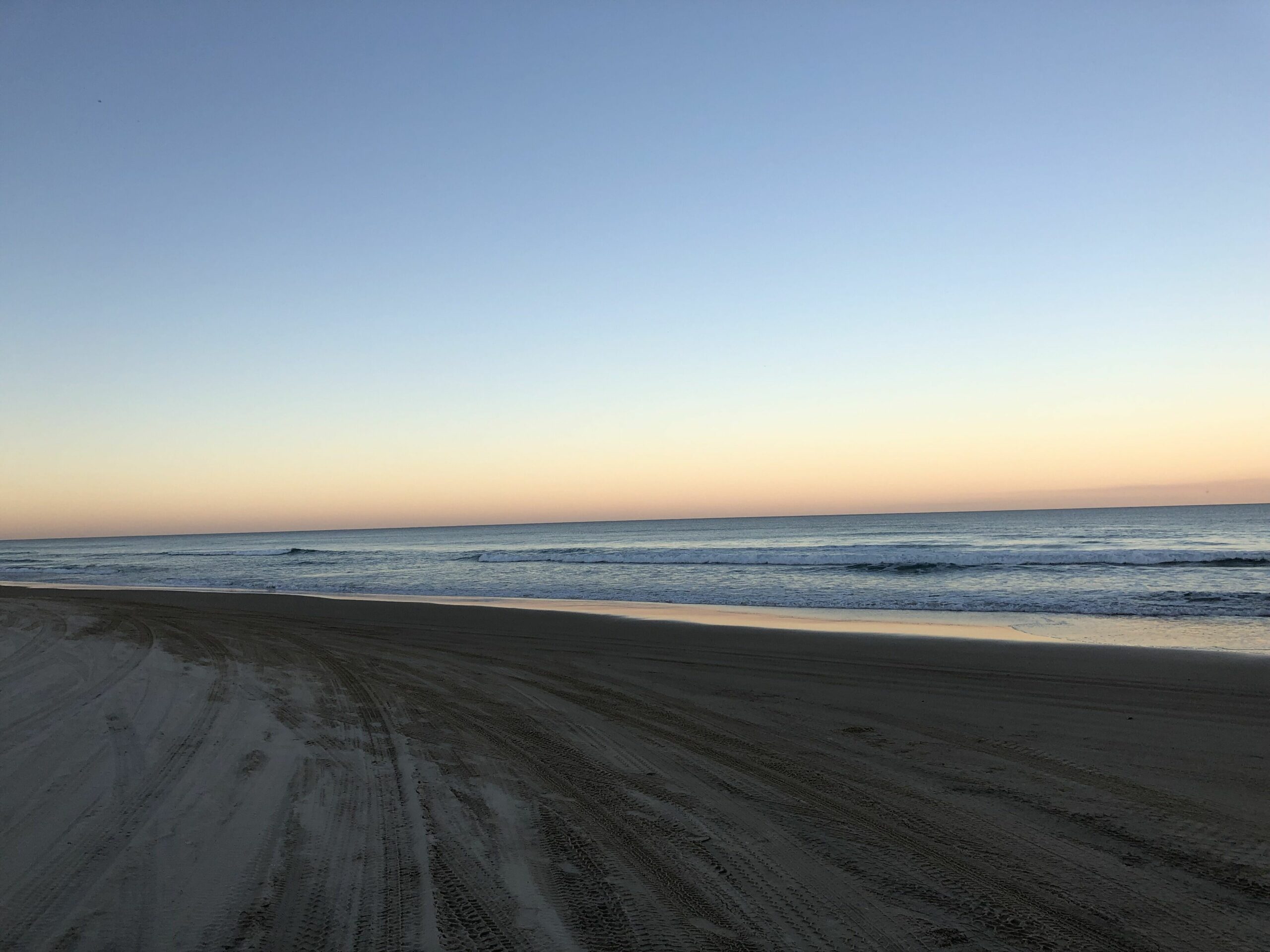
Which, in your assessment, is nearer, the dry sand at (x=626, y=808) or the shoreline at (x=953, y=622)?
the dry sand at (x=626, y=808)

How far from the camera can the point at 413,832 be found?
367 cm

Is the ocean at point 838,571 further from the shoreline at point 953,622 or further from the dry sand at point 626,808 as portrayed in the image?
the dry sand at point 626,808

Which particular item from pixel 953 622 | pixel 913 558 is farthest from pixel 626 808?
pixel 913 558

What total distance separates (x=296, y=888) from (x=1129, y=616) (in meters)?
15.9

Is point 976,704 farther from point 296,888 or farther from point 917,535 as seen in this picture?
point 917,535

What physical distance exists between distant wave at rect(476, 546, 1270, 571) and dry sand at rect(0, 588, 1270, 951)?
853 inches

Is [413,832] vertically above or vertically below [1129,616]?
above

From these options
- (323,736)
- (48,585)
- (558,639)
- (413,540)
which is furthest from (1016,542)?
(413,540)

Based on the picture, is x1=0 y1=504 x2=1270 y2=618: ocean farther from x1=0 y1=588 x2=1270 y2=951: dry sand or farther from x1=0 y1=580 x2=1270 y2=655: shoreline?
x1=0 y1=588 x2=1270 y2=951: dry sand

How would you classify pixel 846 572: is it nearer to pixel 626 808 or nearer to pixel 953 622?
pixel 953 622

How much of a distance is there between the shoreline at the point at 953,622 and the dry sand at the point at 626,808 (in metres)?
2.99

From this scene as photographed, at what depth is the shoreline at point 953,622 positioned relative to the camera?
11031mm

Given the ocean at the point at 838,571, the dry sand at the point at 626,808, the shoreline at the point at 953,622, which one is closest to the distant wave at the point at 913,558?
the ocean at the point at 838,571

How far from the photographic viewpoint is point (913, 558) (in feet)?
104
